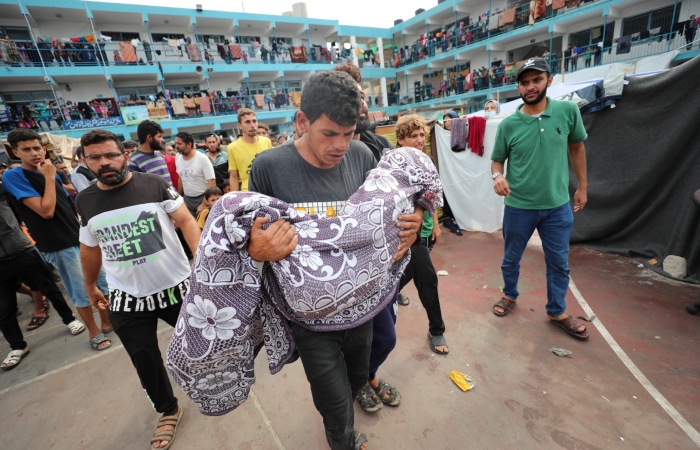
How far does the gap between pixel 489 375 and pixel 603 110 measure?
361 cm

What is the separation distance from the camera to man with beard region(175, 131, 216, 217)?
172 inches

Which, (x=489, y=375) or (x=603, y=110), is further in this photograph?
(x=603, y=110)

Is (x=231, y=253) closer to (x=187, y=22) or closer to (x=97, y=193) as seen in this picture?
(x=97, y=193)

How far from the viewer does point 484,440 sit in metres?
1.79

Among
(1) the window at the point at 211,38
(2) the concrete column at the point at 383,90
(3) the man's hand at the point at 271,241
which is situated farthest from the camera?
(2) the concrete column at the point at 383,90

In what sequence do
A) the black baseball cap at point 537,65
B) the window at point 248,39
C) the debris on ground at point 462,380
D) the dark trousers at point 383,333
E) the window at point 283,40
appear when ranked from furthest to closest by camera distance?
the window at point 283,40
the window at point 248,39
the black baseball cap at point 537,65
the debris on ground at point 462,380
the dark trousers at point 383,333

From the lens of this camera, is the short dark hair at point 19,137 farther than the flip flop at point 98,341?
No

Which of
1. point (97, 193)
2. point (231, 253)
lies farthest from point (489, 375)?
point (97, 193)

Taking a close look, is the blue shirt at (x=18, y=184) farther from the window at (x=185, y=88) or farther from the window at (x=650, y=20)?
the window at (x=650, y=20)

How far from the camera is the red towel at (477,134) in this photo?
5.00m

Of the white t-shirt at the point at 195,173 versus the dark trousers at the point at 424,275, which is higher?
the white t-shirt at the point at 195,173

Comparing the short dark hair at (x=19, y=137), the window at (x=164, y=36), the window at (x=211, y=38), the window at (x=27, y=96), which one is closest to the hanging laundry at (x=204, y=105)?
the window at (x=164, y=36)

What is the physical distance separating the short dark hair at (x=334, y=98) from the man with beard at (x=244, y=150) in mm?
2940

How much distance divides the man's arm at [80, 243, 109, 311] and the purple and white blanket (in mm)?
1194
